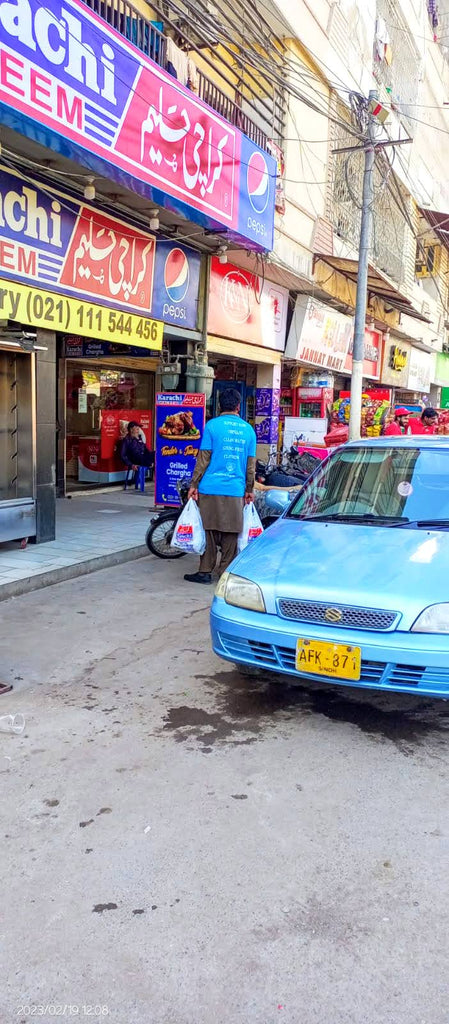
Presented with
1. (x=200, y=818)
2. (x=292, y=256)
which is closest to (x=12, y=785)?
(x=200, y=818)

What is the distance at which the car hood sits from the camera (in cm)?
363

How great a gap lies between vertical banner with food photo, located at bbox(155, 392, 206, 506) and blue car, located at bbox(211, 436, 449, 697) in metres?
5.80

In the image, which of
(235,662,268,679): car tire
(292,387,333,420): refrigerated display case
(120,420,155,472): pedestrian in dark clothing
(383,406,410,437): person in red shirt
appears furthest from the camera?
(292,387,333,420): refrigerated display case

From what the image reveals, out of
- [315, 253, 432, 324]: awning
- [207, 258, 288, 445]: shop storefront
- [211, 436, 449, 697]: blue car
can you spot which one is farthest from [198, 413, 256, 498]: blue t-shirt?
[315, 253, 432, 324]: awning

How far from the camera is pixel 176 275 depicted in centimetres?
1092

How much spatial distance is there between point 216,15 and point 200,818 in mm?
12067

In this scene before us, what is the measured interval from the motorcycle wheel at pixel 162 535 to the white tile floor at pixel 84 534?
449 mm

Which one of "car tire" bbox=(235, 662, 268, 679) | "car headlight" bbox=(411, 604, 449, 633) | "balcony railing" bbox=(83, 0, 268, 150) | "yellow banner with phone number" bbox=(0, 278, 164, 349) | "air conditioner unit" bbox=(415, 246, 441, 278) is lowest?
"car tire" bbox=(235, 662, 268, 679)

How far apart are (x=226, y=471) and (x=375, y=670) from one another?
3.41 m

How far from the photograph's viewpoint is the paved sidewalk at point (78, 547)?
23.5ft

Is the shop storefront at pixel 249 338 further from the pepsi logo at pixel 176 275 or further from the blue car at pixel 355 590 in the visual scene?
the blue car at pixel 355 590

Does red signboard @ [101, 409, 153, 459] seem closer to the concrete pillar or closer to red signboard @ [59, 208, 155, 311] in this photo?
red signboard @ [59, 208, 155, 311]

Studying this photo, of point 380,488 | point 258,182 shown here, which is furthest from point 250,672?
point 258,182

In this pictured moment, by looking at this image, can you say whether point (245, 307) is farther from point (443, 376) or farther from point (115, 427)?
point (443, 376)
